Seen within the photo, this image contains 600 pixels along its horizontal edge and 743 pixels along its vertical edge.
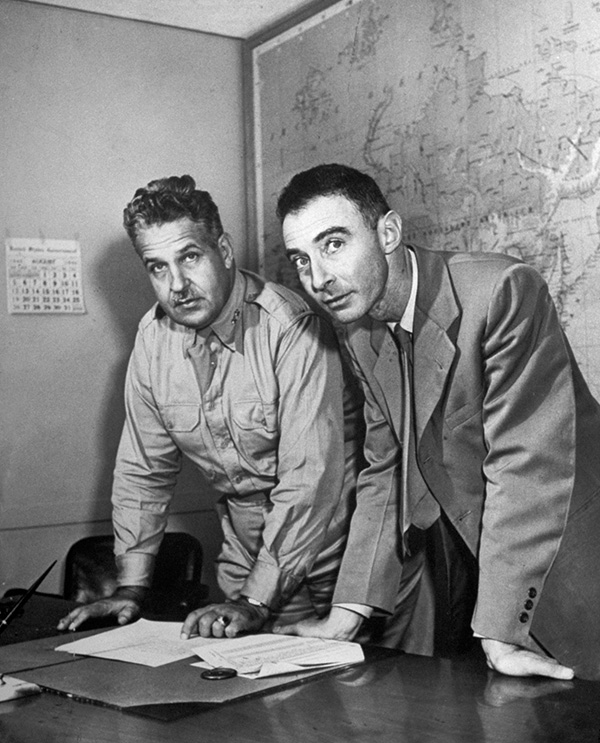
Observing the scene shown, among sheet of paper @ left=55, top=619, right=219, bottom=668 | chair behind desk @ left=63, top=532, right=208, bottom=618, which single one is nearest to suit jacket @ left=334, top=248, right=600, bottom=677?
sheet of paper @ left=55, top=619, right=219, bottom=668

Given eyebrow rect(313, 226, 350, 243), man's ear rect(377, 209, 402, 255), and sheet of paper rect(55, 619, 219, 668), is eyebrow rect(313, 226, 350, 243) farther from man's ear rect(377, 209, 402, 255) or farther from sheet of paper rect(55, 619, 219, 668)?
sheet of paper rect(55, 619, 219, 668)

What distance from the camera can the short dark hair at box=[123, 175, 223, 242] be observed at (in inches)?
98.7

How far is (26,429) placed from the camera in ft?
10.8

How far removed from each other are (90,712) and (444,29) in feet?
7.38

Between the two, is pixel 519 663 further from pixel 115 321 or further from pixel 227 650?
pixel 115 321

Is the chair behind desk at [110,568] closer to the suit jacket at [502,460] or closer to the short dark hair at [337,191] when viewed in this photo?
the suit jacket at [502,460]

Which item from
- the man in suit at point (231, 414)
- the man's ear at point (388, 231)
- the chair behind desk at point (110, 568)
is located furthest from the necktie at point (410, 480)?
A: the chair behind desk at point (110, 568)

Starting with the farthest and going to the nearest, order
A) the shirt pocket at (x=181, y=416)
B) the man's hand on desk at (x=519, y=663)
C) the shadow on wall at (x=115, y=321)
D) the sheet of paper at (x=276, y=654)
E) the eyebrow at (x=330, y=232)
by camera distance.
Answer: the shadow on wall at (x=115, y=321), the shirt pocket at (x=181, y=416), the eyebrow at (x=330, y=232), the sheet of paper at (x=276, y=654), the man's hand on desk at (x=519, y=663)

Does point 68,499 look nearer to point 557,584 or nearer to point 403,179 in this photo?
point 403,179

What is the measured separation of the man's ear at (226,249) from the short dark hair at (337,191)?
20.0 inches

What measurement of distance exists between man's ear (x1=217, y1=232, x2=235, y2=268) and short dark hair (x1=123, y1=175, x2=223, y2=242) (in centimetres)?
2

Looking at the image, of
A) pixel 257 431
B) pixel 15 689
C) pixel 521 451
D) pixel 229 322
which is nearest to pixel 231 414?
pixel 257 431

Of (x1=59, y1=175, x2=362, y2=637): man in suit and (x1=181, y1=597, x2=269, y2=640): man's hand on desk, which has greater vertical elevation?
(x1=59, y1=175, x2=362, y2=637): man in suit

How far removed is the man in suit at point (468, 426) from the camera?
5.66 feet
